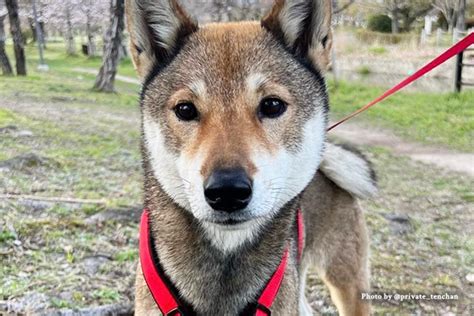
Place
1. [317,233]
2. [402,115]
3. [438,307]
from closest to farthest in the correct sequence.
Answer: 1. [317,233]
2. [438,307]
3. [402,115]

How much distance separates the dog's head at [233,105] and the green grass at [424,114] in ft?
23.8

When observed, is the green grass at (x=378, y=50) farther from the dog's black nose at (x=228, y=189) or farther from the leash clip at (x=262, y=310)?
the dog's black nose at (x=228, y=189)

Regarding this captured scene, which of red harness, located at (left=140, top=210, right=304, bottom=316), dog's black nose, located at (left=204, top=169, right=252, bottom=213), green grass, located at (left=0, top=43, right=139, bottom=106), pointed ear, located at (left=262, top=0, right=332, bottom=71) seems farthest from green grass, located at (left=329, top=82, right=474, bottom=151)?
dog's black nose, located at (left=204, top=169, right=252, bottom=213)

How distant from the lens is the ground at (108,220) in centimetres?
332

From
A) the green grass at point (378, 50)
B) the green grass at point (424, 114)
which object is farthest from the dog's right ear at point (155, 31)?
the green grass at point (378, 50)

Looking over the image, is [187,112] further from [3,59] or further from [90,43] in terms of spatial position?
[90,43]

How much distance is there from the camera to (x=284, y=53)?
2307mm

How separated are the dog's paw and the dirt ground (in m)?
0.94

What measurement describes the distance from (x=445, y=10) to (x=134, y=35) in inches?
975

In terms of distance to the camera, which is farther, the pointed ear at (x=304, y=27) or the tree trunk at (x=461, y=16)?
the tree trunk at (x=461, y=16)

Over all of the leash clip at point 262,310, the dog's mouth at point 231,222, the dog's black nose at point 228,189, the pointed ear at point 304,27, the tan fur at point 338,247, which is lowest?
the tan fur at point 338,247

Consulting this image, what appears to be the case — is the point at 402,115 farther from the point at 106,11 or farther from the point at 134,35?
the point at 106,11

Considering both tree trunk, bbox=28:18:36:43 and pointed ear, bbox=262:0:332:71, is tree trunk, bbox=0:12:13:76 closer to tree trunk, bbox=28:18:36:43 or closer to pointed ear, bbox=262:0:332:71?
tree trunk, bbox=28:18:36:43

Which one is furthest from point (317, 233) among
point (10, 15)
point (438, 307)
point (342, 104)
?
point (10, 15)
